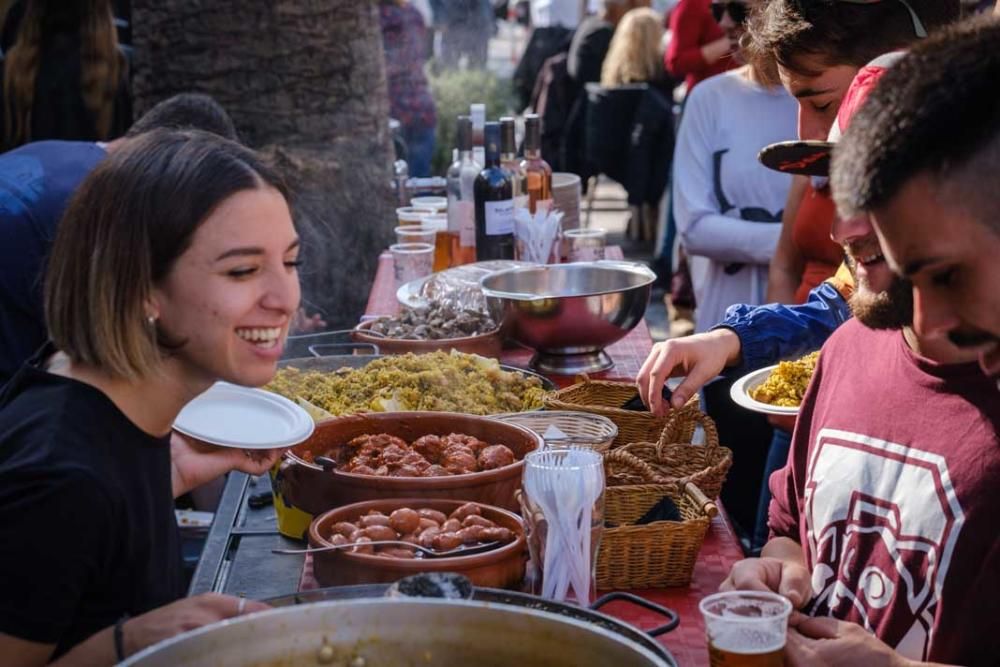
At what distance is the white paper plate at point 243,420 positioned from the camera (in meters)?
2.62

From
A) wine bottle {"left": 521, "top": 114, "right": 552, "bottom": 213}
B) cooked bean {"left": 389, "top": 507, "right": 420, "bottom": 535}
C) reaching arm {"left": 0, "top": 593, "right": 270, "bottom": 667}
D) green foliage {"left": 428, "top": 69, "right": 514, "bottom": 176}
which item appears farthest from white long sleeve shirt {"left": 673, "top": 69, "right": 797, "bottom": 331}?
green foliage {"left": 428, "top": 69, "right": 514, "bottom": 176}

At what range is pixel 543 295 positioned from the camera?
4.05 meters

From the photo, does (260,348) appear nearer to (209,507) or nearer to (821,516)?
(821,516)

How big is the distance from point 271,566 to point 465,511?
55cm

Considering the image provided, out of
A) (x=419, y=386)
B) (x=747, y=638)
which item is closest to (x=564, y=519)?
(x=747, y=638)

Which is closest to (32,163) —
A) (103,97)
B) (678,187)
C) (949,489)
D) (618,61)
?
(103,97)

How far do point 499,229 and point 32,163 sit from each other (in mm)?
1726

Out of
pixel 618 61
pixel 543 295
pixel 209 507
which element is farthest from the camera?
pixel 618 61

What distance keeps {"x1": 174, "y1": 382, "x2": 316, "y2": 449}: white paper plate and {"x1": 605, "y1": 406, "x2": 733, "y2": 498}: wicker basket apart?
0.68 meters

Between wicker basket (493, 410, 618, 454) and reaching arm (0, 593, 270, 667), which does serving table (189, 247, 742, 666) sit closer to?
wicker basket (493, 410, 618, 454)

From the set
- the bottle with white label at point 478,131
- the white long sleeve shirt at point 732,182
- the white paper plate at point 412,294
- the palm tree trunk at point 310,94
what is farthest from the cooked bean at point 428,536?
the palm tree trunk at point 310,94

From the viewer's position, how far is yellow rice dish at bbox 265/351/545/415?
132 inches

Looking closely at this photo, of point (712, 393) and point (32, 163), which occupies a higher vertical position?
point (32, 163)

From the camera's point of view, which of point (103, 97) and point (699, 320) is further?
point (103, 97)
